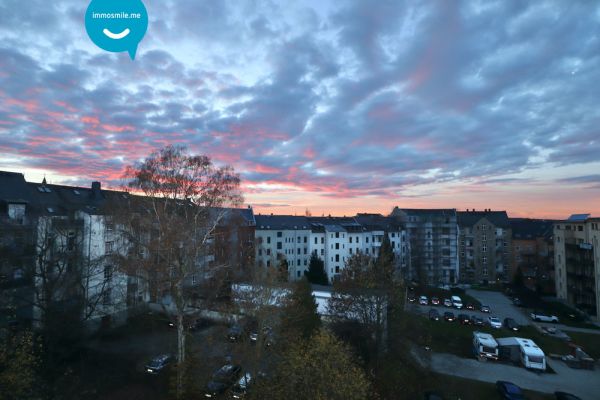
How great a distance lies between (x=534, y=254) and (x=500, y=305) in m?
26.9

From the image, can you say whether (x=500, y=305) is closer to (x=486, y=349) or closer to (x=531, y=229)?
(x=486, y=349)

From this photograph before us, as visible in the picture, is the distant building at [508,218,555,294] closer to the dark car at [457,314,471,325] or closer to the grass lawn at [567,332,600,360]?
the grass lawn at [567,332,600,360]

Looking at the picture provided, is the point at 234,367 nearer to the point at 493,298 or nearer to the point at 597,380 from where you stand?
the point at 597,380

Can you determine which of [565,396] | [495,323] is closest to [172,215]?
[565,396]

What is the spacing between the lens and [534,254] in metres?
72.2

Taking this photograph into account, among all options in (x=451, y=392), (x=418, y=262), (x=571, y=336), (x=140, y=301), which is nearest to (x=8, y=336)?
(x=140, y=301)

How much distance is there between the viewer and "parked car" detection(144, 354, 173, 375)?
2456 centimetres

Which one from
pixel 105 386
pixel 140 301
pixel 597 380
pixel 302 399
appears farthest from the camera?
pixel 140 301

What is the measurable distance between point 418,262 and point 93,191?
207ft

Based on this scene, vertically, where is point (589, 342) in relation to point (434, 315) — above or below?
below

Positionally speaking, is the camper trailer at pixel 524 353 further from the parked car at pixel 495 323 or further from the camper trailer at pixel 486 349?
the parked car at pixel 495 323

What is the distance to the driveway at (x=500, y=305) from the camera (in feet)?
155

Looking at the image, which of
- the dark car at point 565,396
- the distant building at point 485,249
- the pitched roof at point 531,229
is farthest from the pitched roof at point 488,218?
the dark car at point 565,396

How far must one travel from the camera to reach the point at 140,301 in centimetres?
3953
